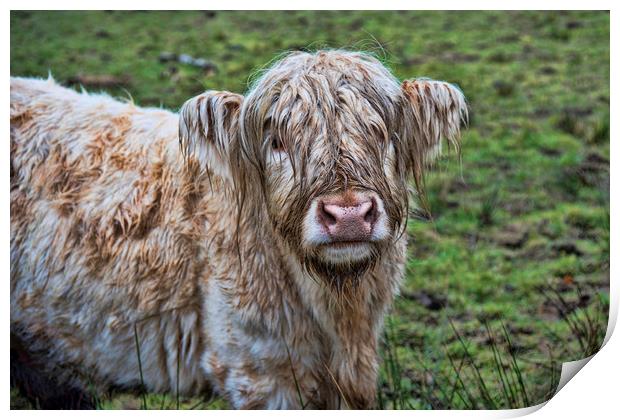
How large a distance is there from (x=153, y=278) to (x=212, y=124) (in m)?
0.68

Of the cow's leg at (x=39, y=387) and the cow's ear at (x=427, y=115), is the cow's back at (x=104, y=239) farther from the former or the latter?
the cow's ear at (x=427, y=115)

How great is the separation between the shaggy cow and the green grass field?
18 centimetres

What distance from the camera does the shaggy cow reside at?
9.45 feet

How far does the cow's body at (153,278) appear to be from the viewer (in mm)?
3193

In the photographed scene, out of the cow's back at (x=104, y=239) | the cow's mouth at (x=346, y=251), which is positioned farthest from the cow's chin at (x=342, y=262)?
the cow's back at (x=104, y=239)

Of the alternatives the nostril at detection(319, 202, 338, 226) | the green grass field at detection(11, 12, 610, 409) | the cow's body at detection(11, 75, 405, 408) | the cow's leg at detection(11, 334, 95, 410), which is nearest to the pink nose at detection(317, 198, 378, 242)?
the nostril at detection(319, 202, 338, 226)

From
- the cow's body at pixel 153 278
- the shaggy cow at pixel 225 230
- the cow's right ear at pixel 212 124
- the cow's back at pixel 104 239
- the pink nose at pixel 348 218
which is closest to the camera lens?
the pink nose at pixel 348 218

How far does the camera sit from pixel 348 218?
2.69m

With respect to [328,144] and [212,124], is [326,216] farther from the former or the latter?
[212,124]

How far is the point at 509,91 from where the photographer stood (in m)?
3.89

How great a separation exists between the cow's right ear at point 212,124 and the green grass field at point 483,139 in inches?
8.8

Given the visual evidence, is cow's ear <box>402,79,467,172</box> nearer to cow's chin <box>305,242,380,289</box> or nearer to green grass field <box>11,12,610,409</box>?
green grass field <box>11,12,610,409</box>
